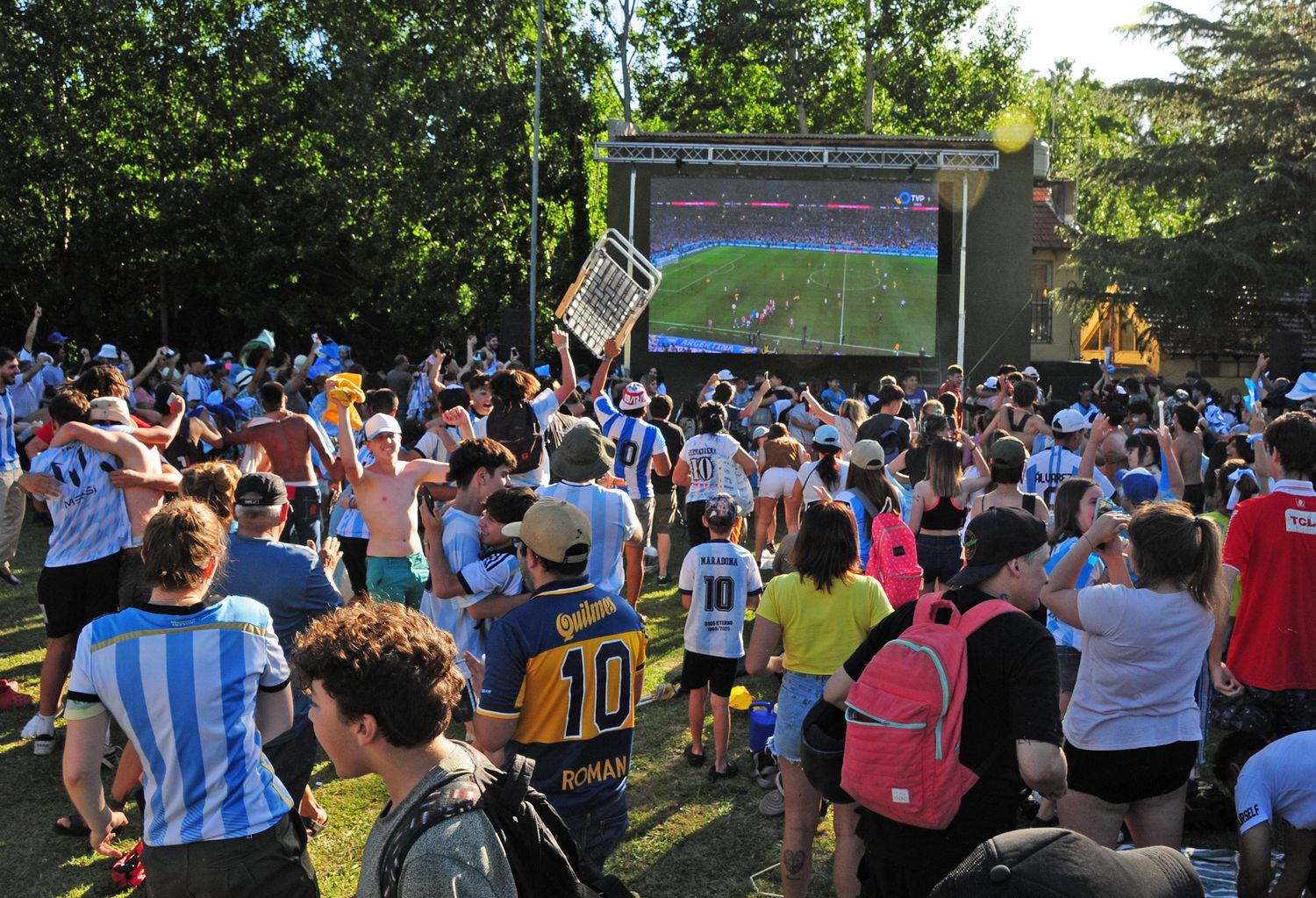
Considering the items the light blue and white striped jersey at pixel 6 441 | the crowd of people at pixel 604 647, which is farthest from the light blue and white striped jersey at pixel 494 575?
the light blue and white striped jersey at pixel 6 441

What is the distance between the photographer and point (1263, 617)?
450 cm

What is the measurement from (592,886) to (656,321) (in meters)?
19.2

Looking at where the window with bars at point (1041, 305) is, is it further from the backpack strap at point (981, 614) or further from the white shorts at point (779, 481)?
the backpack strap at point (981, 614)

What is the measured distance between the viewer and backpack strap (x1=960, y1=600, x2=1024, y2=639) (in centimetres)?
278

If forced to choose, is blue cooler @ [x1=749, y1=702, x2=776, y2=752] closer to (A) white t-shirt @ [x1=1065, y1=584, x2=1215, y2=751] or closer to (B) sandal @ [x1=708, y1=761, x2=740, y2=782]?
(B) sandal @ [x1=708, y1=761, x2=740, y2=782]

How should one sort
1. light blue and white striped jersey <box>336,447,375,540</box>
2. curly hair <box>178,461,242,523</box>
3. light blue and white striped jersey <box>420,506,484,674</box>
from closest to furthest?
light blue and white striped jersey <box>420,506,484,674</box> < curly hair <box>178,461,242,523</box> < light blue and white striped jersey <box>336,447,375,540</box>

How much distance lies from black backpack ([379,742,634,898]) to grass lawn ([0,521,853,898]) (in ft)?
8.75

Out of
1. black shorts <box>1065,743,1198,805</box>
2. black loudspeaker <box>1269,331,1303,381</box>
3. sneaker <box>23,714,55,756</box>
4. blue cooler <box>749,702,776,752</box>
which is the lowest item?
sneaker <box>23,714,55,756</box>

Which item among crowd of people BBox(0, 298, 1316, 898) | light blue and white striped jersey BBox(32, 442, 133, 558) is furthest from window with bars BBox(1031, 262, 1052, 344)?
light blue and white striped jersey BBox(32, 442, 133, 558)

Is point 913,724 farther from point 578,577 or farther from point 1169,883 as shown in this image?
point 1169,883

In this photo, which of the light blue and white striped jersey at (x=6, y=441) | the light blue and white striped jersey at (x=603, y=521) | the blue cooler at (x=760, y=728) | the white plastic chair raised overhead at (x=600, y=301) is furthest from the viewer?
the white plastic chair raised overhead at (x=600, y=301)

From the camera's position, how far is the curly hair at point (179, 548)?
10.1ft

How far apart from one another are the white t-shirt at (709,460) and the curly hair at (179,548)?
572 centimetres

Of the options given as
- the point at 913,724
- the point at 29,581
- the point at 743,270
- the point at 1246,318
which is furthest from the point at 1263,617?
the point at 1246,318
